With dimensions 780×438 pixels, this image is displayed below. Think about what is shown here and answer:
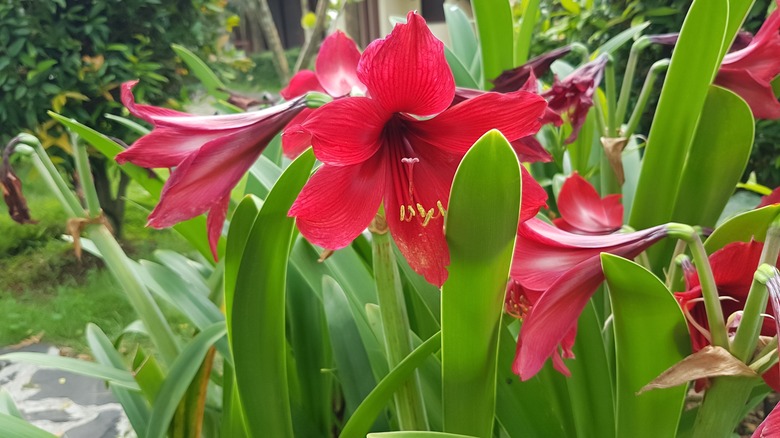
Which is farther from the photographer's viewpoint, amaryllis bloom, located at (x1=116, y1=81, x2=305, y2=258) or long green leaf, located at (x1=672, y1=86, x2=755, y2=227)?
long green leaf, located at (x1=672, y1=86, x2=755, y2=227)

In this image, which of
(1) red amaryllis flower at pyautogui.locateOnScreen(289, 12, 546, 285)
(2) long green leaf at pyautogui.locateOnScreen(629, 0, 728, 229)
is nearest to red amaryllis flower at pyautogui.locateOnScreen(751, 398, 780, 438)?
(1) red amaryllis flower at pyautogui.locateOnScreen(289, 12, 546, 285)

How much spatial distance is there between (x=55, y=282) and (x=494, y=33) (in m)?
2.47

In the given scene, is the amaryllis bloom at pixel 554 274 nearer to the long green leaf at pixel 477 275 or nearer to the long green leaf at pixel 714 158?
the long green leaf at pixel 477 275

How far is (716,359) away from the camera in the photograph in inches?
18.2

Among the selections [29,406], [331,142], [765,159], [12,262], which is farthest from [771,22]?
[12,262]

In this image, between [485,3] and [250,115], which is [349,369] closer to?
[250,115]

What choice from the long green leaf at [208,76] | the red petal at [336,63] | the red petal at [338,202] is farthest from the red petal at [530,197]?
the long green leaf at [208,76]

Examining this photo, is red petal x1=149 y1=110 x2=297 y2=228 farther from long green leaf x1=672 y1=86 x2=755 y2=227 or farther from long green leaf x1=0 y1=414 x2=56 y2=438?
long green leaf x1=672 y1=86 x2=755 y2=227

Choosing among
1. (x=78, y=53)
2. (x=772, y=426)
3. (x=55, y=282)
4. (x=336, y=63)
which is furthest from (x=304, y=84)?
(x=55, y=282)

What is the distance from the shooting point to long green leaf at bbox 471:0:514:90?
1.03 m

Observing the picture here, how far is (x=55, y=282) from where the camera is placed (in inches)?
108

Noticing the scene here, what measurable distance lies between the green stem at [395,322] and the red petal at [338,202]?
0.06 m

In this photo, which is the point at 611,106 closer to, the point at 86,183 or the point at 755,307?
the point at 755,307

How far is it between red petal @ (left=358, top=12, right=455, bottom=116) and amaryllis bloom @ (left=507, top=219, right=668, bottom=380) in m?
0.15
